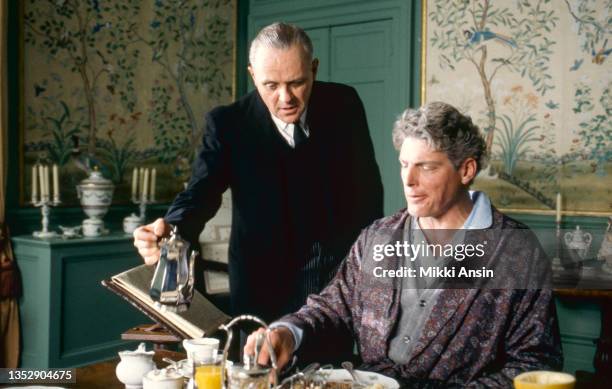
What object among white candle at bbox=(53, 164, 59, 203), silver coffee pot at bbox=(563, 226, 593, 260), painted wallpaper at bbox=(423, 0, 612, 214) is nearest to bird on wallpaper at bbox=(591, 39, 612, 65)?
painted wallpaper at bbox=(423, 0, 612, 214)

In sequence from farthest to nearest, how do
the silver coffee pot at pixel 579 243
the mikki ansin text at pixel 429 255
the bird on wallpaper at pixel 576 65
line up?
the bird on wallpaper at pixel 576 65, the silver coffee pot at pixel 579 243, the mikki ansin text at pixel 429 255

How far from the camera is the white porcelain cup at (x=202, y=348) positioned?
146 cm

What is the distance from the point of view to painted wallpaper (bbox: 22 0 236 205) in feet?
12.6

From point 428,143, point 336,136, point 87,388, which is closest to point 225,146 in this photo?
point 336,136

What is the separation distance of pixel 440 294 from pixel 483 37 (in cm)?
256

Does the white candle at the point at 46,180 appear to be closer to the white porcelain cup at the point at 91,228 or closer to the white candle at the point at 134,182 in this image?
the white porcelain cup at the point at 91,228

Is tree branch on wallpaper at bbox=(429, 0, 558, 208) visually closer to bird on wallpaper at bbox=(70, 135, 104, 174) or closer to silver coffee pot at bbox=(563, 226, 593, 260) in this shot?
silver coffee pot at bbox=(563, 226, 593, 260)

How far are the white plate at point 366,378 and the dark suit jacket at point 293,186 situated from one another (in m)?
0.77

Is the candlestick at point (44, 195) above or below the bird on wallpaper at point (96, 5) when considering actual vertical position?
below

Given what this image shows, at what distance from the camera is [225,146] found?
7.63 ft

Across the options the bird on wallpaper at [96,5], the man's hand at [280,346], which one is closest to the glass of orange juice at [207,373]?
the man's hand at [280,346]

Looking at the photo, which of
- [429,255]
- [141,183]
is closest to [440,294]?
[429,255]

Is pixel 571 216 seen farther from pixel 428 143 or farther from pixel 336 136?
pixel 428 143

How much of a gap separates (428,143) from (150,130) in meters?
2.95
